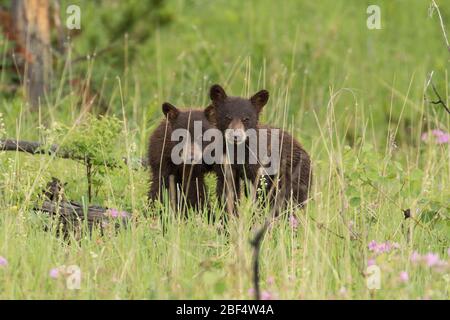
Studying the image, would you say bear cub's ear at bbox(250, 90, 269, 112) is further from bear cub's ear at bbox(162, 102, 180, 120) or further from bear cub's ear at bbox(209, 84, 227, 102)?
bear cub's ear at bbox(162, 102, 180, 120)

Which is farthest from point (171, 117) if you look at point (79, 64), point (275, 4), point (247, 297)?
point (275, 4)

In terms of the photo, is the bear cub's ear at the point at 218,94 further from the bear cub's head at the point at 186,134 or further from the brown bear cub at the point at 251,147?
the bear cub's head at the point at 186,134

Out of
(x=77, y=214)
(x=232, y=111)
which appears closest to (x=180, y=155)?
(x=232, y=111)

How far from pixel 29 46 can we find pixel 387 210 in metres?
4.24

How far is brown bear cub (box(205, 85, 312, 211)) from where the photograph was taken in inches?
266

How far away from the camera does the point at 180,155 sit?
6.79m

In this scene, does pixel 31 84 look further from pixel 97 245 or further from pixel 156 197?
pixel 97 245

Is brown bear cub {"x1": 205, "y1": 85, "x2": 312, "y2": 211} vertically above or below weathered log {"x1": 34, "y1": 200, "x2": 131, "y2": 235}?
above

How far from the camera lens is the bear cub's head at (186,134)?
21.9 ft

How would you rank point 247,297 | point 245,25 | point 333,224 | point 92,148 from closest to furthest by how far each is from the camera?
point 247,297 < point 333,224 < point 92,148 < point 245,25

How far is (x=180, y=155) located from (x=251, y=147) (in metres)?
0.50

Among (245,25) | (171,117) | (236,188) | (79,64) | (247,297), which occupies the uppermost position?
(245,25)

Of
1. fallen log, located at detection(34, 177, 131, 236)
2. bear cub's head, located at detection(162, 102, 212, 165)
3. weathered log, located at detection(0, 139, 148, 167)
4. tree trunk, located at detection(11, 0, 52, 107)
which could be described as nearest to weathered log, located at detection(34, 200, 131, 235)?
fallen log, located at detection(34, 177, 131, 236)

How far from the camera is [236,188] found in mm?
6840
